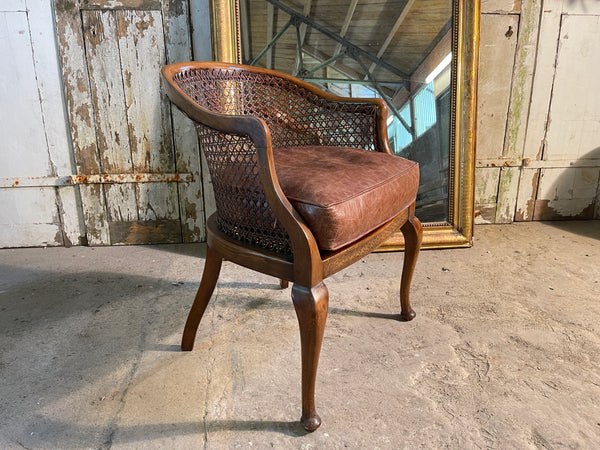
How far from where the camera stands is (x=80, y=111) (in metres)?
2.15

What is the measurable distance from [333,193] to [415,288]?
954 mm

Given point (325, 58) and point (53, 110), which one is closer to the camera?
point (325, 58)

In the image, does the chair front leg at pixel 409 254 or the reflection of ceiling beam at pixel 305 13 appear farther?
the reflection of ceiling beam at pixel 305 13

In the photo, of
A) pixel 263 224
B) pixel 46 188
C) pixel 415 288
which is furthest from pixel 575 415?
pixel 46 188

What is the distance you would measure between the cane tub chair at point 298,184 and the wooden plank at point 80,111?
1022mm

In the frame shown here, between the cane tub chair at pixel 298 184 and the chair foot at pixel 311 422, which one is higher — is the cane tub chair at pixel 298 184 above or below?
above

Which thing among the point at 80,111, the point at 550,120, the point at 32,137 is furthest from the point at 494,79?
the point at 32,137

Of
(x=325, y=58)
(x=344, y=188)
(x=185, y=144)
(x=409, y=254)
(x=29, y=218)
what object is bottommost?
(x=29, y=218)

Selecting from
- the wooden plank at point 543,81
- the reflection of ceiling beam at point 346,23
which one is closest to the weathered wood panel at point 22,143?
the reflection of ceiling beam at point 346,23

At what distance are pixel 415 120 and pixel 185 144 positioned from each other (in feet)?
3.81

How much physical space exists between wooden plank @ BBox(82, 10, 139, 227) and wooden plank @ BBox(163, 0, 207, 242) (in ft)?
0.80

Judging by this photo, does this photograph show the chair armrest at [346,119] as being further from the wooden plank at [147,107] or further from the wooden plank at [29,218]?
the wooden plank at [29,218]

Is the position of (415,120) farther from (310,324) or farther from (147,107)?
(310,324)

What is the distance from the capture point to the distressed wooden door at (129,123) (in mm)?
2064
